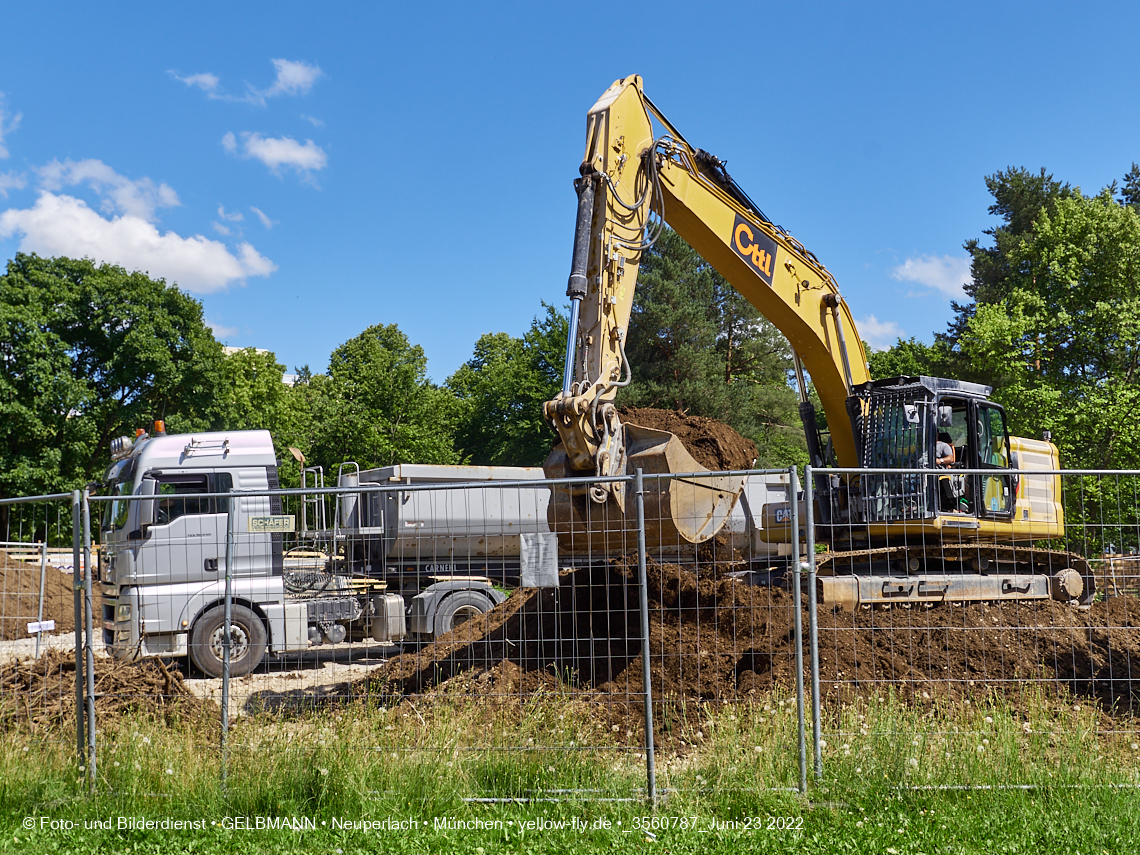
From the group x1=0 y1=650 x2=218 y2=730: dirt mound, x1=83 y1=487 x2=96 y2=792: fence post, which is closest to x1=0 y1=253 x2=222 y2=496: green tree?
x1=0 y1=650 x2=218 y2=730: dirt mound

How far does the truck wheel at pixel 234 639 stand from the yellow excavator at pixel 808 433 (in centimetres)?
485

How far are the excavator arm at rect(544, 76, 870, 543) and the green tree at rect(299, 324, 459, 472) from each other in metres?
25.9

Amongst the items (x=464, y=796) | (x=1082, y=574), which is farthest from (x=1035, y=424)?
(x=464, y=796)

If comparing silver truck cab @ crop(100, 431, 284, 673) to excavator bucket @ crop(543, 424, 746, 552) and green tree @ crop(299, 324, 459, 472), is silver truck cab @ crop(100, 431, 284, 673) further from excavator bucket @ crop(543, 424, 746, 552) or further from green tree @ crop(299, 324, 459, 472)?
green tree @ crop(299, 324, 459, 472)

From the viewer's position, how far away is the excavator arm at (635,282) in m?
7.21

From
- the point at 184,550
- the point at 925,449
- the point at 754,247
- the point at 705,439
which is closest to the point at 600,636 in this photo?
the point at 705,439

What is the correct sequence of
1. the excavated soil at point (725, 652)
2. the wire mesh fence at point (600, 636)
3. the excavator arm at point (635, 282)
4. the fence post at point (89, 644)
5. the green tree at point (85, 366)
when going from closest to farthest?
the wire mesh fence at point (600, 636) < the fence post at point (89, 644) < the excavated soil at point (725, 652) < the excavator arm at point (635, 282) < the green tree at point (85, 366)

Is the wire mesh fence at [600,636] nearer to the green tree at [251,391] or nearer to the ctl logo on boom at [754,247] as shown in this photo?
the ctl logo on boom at [754,247]

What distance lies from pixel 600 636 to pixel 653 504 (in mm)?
1409

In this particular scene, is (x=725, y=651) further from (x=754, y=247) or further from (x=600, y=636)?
(x=754, y=247)

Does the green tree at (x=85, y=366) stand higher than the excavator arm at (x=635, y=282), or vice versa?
the green tree at (x=85, y=366)

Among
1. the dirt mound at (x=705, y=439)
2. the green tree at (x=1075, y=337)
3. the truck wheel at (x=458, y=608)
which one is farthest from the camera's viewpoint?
the green tree at (x=1075, y=337)

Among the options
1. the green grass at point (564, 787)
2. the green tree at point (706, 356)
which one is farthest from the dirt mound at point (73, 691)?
the green tree at point (706, 356)

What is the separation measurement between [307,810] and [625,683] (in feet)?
9.23
